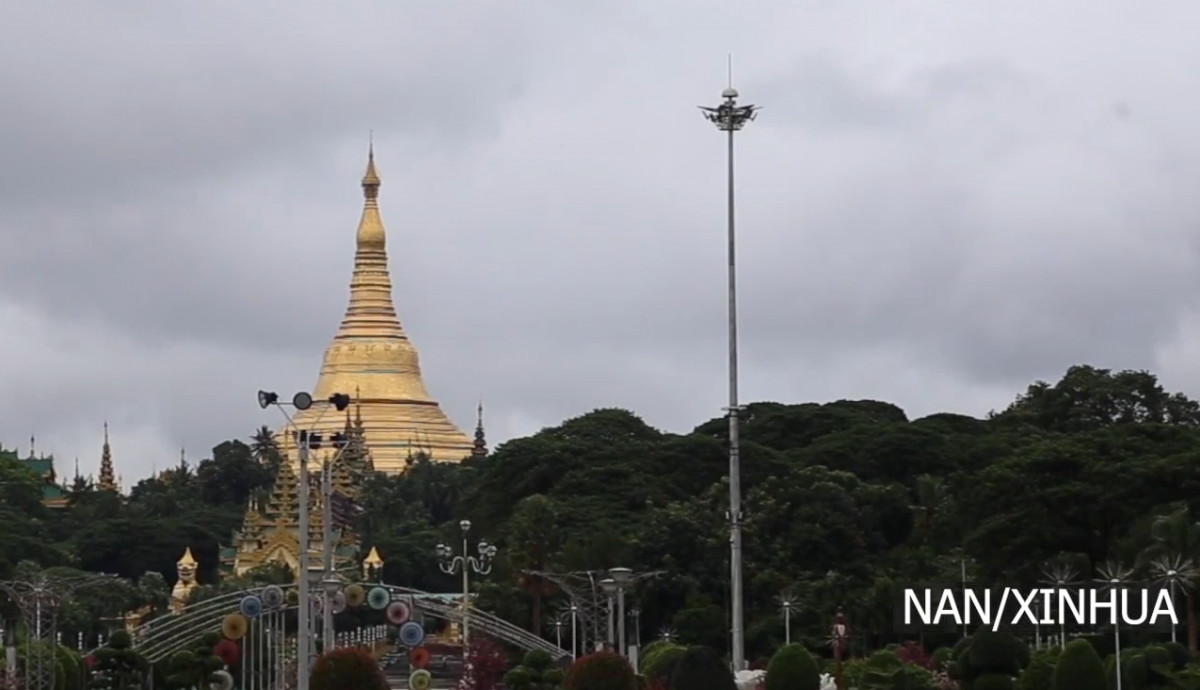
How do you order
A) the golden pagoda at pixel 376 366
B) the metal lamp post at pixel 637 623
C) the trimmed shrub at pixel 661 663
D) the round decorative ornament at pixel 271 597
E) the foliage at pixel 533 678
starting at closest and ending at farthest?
1. the trimmed shrub at pixel 661 663
2. the round decorative ornament at pixel 271 597
3. the foliage at pixel 533 678
4. the metal lamp post at pixel 637 623
5. the golden pagoda at pixel 376 366

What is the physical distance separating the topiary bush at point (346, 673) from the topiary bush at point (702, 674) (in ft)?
20.9

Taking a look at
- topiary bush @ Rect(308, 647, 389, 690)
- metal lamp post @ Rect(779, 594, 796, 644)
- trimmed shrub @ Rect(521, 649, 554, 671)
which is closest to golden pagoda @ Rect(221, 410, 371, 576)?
metal lamp post @ Rect(779, 594, 796, 644)

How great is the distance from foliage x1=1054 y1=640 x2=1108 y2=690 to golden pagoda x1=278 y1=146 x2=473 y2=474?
110123 mm

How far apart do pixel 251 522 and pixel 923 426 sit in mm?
36012

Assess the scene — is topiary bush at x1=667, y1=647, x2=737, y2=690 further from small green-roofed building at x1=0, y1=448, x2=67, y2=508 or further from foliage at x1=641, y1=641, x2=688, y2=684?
small green-roofed building at x1=0, y1=448, x2=67, y2=508

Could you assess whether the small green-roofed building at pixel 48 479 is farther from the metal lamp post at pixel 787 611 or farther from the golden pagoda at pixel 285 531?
the metal lamp post at pixel 787 611

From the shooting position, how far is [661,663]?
72.8 meters

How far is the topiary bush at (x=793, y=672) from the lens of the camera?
6562 cm

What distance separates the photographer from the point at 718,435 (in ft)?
424

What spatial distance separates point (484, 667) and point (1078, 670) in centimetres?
2810

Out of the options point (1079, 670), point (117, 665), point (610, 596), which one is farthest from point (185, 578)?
point (1079, 670)

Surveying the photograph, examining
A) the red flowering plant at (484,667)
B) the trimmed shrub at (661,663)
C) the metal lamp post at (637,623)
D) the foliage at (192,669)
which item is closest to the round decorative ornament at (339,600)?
the foliage at (192,669)

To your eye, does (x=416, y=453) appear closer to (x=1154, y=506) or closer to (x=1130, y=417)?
(x=1130, y=417)

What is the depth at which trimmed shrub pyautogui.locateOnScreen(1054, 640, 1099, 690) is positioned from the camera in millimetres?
62281
